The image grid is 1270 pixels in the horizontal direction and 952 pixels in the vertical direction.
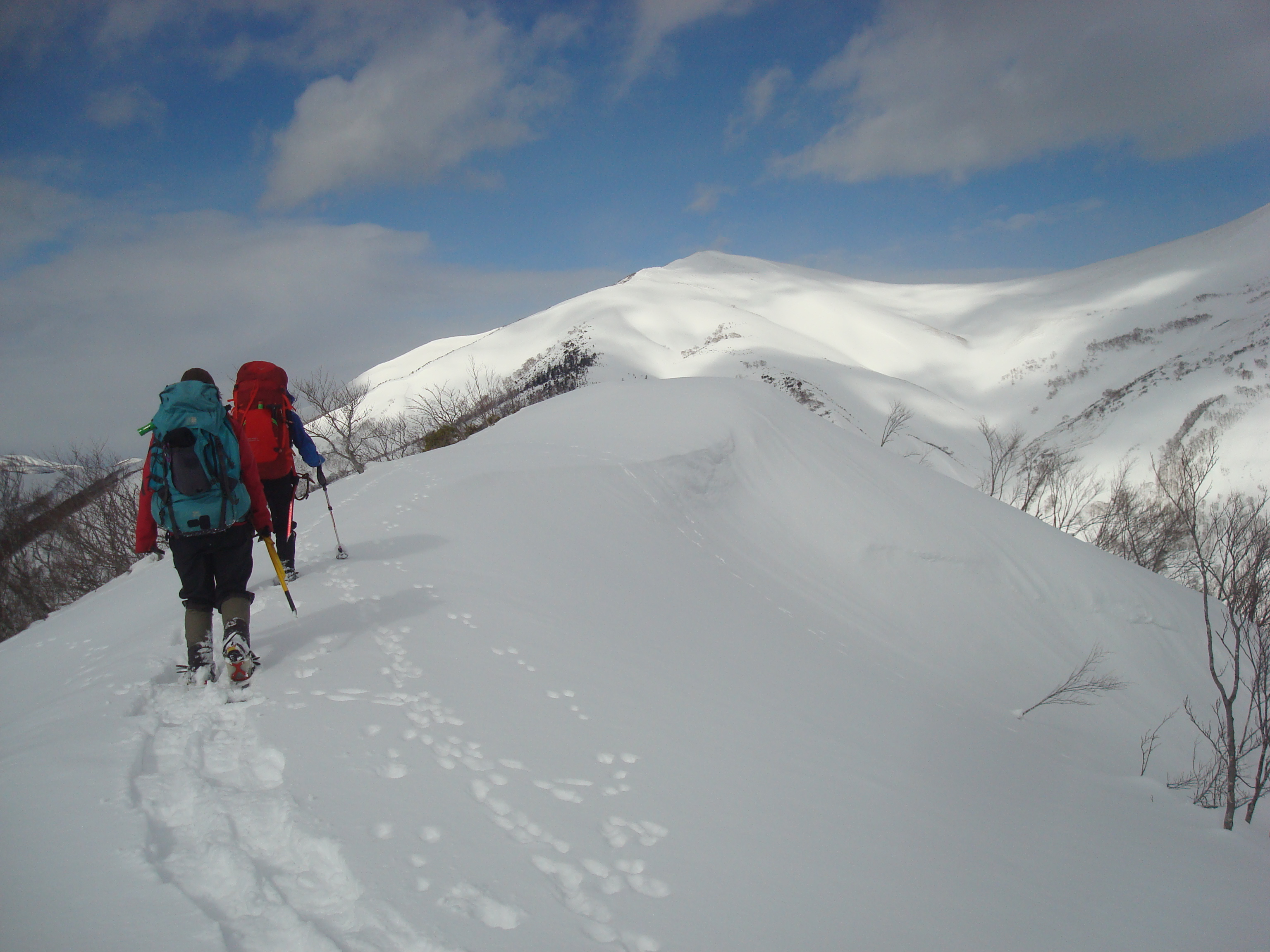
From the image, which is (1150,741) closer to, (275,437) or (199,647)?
(199,647)

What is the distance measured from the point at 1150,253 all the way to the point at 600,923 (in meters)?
139

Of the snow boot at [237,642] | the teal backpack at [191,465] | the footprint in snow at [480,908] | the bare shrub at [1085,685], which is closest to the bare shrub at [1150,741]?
the bare shrub at [1085,685]

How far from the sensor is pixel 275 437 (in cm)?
608

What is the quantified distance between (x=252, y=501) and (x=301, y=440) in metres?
1.96

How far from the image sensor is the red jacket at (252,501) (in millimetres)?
4211

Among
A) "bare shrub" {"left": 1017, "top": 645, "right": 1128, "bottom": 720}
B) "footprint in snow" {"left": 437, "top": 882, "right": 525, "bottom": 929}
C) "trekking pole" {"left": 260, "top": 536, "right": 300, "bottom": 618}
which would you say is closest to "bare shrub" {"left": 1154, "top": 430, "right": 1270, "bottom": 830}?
"bare shrub" {"left": 1017, "top": 645, "right": 1128, "bottom": 720}

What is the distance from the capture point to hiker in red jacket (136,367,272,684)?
405cm

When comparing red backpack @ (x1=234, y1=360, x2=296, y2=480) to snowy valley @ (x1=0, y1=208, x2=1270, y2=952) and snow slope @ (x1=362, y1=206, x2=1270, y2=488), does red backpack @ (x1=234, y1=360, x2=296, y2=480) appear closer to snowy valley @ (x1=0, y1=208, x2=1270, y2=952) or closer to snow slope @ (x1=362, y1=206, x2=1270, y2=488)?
snowy valley @ (x1=0, y1=208, x2=1270, y2=952)

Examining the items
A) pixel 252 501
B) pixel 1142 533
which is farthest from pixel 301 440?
pixel 1142 533

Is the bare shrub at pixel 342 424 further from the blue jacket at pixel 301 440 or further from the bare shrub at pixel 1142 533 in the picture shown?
the bare shrub at pixel 1142 533

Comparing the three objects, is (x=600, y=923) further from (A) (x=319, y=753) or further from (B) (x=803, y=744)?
(B) (x=803, y=744)

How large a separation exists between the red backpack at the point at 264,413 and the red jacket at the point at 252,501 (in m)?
1.52

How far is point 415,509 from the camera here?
8.16 metres

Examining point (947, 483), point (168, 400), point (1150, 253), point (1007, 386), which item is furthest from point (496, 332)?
point (1150, 253)
